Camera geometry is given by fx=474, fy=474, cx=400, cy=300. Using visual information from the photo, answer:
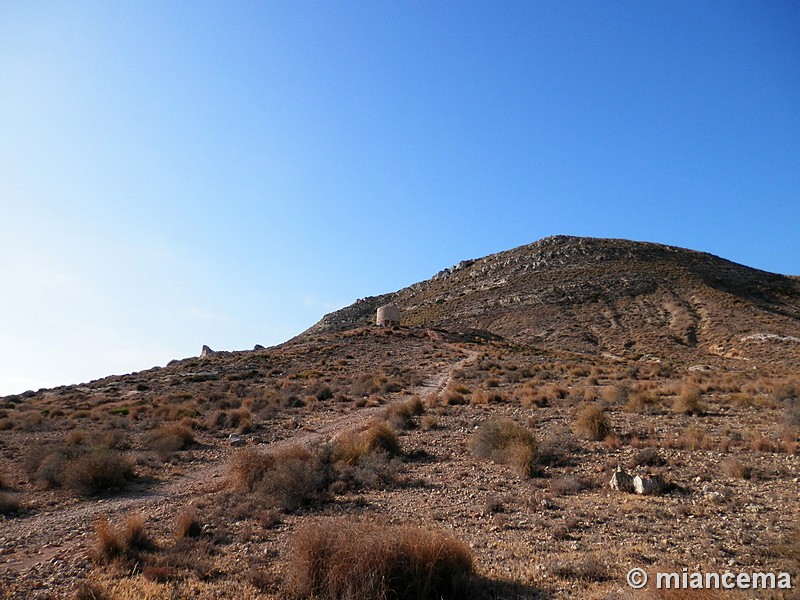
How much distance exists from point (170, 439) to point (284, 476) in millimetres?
7745

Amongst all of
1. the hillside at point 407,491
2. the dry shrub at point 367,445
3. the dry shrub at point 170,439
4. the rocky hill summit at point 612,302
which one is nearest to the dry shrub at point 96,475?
the hillside at point 407,491

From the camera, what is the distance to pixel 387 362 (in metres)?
37.0

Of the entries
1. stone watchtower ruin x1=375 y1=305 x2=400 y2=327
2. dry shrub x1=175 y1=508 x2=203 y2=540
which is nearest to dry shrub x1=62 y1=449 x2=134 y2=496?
dry shrub x1=175 y1=508 x2=203 y2=540

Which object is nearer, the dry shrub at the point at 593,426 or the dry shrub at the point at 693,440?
the dry shrub at the point at 693,440

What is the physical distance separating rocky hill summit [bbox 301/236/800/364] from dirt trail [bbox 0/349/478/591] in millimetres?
38018

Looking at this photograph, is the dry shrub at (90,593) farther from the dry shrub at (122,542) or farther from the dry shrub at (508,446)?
the dry shrub at (508,446)

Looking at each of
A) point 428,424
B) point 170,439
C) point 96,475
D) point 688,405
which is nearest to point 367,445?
point 428,424

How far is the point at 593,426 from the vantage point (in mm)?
12734

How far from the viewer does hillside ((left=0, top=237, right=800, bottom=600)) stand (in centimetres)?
552

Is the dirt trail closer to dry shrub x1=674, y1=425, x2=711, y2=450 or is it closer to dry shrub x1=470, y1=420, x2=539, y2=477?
dry shrub x1=470, y1=420, x2=539, y2=477

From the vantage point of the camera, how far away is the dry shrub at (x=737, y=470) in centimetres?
888

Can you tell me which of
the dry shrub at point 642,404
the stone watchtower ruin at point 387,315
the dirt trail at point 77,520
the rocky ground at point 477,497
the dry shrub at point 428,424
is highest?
the stone watchtower ruin at point 387,315

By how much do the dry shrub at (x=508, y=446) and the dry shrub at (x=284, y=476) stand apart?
3.87 meters

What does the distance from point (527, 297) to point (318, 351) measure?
110 feet
